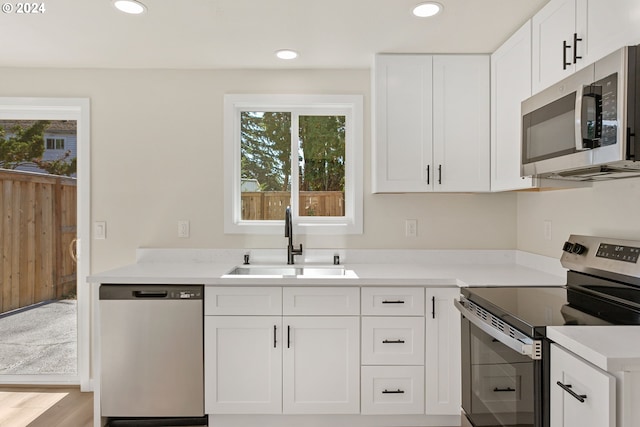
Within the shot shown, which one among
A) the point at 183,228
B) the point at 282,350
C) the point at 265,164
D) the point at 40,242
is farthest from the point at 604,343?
the point at 40,242

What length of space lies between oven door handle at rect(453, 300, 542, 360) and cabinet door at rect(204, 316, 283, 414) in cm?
104

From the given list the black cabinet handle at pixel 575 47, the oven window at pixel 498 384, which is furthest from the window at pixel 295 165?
the black cabinet handle at pixel 575 47

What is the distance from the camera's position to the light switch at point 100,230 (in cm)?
287

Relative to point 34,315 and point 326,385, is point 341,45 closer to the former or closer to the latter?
point 326,385

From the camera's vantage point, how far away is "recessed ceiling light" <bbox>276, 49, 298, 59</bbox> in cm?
253

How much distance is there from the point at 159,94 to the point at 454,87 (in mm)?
1975

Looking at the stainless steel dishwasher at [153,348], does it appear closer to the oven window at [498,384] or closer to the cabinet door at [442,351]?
the cabinet door at [442,351]

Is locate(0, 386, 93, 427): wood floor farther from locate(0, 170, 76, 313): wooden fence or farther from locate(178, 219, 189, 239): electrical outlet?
locate(178, 219, 189, 239): electrical outlet

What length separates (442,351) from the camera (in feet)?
7.34

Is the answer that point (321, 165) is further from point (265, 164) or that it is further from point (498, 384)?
point (498, 384)

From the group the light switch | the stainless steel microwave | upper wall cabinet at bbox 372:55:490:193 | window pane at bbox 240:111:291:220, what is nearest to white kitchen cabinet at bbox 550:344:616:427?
the stainless steel microwave

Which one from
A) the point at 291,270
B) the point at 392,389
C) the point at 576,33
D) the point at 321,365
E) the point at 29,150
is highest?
the point at 576,33

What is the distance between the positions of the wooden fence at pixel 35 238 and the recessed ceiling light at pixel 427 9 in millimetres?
2542

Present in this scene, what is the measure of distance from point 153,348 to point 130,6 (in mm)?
1752
